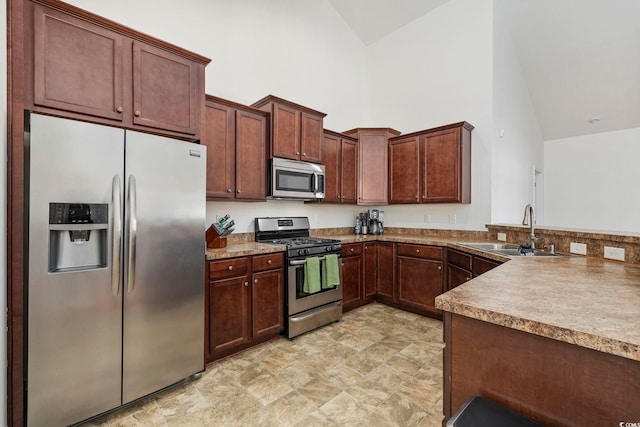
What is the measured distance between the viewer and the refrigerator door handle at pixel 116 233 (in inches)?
67.9

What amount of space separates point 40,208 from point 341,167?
3062mm

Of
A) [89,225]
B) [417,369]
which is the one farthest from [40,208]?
[417,369]

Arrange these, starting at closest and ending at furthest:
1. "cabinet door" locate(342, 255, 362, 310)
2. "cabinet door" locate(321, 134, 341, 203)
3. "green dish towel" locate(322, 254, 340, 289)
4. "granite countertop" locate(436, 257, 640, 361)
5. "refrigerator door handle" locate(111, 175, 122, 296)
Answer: "granite countertop" locate(436, 257, 640, 361) < "refrigerator door handle" locate(111, 175, 122, 296) < "green dish towel" locate(322, 254, 340, 289) < "cabinet door" locate(342, 255, 362, 310) < "cabinet door" locate(321, 134, 341, 203)

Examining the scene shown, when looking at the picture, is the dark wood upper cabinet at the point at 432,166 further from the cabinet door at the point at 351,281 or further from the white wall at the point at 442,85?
the cabinet door at the point at 351,281

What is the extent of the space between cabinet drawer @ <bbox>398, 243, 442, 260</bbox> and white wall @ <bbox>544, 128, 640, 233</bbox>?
427 cm

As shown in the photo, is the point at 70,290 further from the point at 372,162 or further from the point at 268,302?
the point at 372,162

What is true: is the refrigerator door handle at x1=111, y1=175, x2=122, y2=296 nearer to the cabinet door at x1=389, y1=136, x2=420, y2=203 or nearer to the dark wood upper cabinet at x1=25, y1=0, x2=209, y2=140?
the dark wood upper cabinet at x1=25, y1=0, x2=209, y2=140

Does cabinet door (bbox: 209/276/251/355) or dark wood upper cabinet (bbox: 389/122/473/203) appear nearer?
cabinet door (bbox: 209/276/251/355)

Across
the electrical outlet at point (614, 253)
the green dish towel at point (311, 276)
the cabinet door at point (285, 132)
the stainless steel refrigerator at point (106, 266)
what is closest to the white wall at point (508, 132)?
the electrical outlet at point (614, 253)

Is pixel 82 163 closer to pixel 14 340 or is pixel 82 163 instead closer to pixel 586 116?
pixel 14 340

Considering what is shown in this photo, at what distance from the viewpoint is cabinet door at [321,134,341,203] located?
148 inches

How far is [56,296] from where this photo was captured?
1594 millimetres

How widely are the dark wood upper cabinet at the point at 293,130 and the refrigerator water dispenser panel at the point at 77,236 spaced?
68.0 inches

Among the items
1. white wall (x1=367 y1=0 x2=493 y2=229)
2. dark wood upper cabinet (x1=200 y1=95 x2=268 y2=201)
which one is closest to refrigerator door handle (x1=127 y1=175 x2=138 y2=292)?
dark wood upper cabinet (x1=200 y1=95 x2=268 y2=201)
